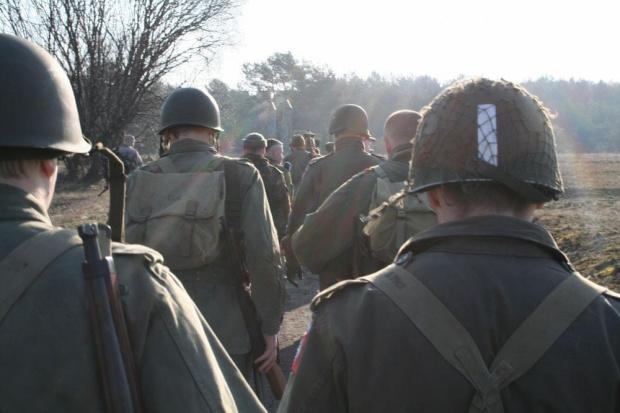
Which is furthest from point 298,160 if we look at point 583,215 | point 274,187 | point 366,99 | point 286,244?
point 366,99

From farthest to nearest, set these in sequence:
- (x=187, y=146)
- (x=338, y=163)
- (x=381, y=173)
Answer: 1. (x=338, y=163)
2. (x=381, y=173)
3. (x=187, y=146)

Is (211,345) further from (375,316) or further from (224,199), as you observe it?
(224,199)

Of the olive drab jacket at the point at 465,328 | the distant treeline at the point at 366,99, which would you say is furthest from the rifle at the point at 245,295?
the distant treeline at the point at 366,99

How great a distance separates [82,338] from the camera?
4.81ft

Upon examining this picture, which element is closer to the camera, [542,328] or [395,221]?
[542,328]

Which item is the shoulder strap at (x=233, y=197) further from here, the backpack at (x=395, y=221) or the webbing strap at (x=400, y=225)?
the webbing strap at (x=400, y=225)

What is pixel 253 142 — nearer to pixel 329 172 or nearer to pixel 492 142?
pixel 329 172

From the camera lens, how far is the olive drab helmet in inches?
66.7

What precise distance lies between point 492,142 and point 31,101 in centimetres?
124

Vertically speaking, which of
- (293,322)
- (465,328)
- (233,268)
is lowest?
(293,322)

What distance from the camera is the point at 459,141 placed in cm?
173

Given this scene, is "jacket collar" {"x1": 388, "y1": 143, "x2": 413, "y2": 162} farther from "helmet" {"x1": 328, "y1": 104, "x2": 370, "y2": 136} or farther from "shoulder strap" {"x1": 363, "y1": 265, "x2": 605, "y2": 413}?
"shoulder strap" {"x1": 363, "y1": 265, "x2": 605, "y2": 413}

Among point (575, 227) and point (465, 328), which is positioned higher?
point (465, 328)

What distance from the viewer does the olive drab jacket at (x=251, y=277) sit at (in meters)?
3.60
